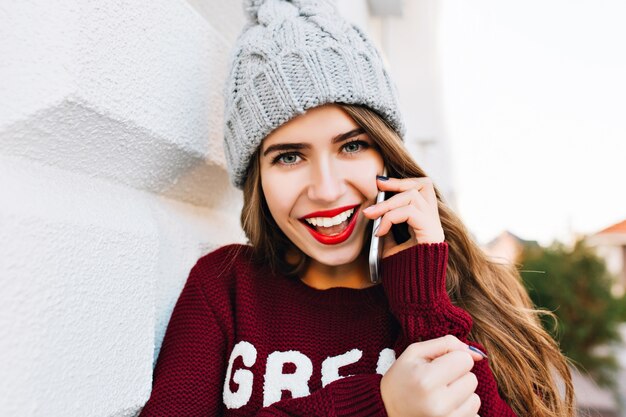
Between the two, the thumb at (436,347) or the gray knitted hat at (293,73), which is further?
the gray knitted hat at (293,73)

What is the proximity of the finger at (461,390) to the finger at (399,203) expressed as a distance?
0.44 metres

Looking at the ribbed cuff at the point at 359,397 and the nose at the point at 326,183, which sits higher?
the nose at the point at 326,183

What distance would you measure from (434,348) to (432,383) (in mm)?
92

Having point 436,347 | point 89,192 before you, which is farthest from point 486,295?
point 89,192

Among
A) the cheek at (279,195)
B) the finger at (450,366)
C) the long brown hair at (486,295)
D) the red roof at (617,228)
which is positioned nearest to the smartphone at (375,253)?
the long brown hair at (486,295)

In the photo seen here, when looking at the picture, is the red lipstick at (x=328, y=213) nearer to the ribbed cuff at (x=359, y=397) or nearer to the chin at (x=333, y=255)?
the chin at (x=333, y=255)

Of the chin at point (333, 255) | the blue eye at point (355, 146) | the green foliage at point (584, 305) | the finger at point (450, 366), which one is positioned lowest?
the green foliage at point (584, 305)

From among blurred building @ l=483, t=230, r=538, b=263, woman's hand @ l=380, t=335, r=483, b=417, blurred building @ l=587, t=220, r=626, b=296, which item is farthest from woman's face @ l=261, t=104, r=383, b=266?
blurred building @ l=587, t=220, r=626, b=296

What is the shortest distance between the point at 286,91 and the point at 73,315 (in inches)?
27.4

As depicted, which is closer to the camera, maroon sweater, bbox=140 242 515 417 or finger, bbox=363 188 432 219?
maroon sweater, bbox=140 242 515 417

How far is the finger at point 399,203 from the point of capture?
1.34 meters

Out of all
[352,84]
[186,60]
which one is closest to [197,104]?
[186,60]

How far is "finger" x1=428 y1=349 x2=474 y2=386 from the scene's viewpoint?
106 centimetres

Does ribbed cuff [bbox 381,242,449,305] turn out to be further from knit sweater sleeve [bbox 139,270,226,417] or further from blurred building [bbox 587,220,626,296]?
blurred building [bbox 587,220,626,296]
